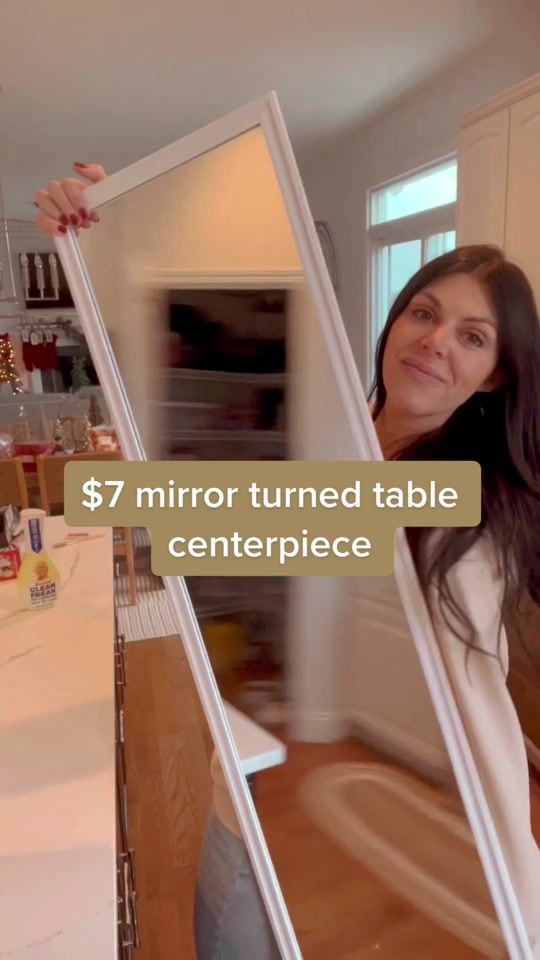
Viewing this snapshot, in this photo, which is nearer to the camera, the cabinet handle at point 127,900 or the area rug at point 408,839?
the area rug at point 408,839

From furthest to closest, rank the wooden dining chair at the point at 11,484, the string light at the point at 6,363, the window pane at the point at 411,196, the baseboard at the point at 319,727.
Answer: the string light at the point at 6,363
the wooden dining chair at the point at 11,484
the window pane at the point at 411,196
the baseboard at the point at 319,727

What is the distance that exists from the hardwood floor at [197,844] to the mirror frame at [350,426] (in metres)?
0.02

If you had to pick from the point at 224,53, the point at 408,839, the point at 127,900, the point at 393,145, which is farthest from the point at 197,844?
the point at 224,53

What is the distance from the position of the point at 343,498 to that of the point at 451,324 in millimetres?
136

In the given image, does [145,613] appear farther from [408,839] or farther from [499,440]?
[499,440]

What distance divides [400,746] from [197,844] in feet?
3.79

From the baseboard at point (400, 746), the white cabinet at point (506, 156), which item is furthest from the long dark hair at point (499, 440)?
the white cabinet at point (506, 156)

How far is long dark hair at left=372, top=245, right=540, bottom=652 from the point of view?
44 cm

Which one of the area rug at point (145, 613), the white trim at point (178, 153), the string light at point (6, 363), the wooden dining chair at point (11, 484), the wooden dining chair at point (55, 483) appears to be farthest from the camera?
the string light at point (6, 363)

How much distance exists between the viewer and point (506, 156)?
1.41 metres

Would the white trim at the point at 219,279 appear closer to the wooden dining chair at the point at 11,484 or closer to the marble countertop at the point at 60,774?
the marble countertop at the point at 60,774

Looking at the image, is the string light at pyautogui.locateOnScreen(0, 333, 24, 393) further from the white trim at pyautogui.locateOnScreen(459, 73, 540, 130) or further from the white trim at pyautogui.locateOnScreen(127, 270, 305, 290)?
the white trim at pyautogui.locateOnScreen(127, 270, 305, 290)

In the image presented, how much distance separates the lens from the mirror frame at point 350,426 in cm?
42

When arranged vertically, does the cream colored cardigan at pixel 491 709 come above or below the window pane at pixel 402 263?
below
